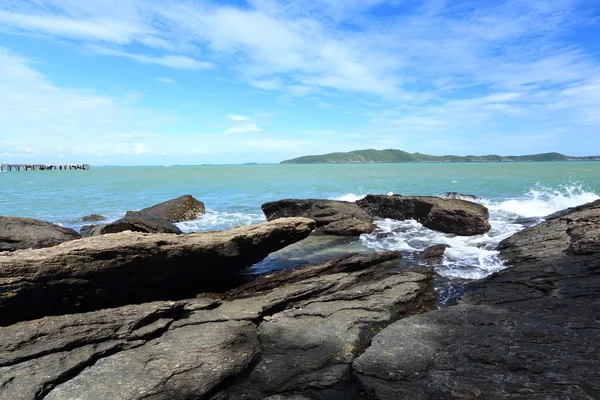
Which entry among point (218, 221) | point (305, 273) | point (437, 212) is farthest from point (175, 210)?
point (305, 273)

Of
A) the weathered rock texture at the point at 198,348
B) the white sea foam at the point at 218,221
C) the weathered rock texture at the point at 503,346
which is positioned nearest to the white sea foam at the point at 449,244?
the weathered rock texture at the point at 503,346

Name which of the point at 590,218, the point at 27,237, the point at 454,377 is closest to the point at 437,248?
the point at 590,218

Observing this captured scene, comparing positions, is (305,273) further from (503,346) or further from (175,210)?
(175,210)

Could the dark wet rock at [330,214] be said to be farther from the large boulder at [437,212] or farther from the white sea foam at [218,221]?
the white sea foam at [218,221]

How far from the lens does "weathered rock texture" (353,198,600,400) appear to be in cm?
493

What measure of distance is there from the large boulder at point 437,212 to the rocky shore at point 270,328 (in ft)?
24.0

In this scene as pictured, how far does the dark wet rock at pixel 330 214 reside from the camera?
19.7 m

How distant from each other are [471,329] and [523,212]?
23.8m

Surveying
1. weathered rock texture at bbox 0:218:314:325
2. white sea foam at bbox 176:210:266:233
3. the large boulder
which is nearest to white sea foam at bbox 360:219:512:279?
the large boulder

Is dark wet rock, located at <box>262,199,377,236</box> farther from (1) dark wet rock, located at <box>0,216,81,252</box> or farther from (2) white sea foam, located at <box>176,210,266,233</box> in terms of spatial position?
(1) dark wet rock, located at <box>0,216,81,252</box>

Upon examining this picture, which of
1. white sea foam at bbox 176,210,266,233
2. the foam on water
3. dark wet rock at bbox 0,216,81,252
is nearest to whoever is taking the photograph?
the foam on water

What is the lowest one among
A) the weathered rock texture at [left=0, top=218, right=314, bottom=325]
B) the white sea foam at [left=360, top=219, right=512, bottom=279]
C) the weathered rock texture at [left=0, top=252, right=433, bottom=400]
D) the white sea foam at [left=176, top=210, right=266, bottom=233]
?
the white sea foam at [left=176, top=210, right=266, bottom=233]

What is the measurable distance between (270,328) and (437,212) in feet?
49.3

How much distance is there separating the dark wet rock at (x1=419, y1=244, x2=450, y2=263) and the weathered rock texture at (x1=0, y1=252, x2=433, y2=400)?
492cm
